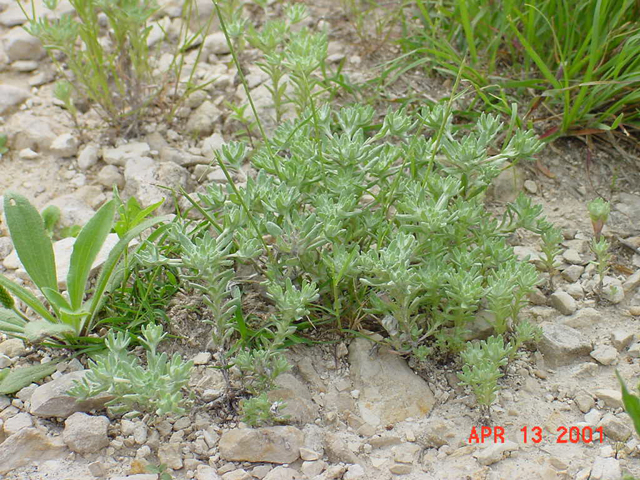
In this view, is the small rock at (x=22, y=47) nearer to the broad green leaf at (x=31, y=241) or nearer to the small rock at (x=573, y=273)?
the broad green leaf at (x=31, y=241)

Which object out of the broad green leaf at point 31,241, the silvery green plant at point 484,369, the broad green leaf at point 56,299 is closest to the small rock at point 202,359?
the broad green leaf at point 56,299

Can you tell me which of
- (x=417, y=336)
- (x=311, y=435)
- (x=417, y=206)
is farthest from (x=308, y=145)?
(x=311, y=435)

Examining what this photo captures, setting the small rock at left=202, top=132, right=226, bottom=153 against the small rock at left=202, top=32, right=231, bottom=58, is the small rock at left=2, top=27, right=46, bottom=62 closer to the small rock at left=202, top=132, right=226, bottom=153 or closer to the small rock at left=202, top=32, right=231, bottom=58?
the small rock at left=202, top=32, right=231, bottom=58

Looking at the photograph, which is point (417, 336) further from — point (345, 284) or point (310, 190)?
point (310, 190)

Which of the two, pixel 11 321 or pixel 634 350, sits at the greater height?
pixel 11 321

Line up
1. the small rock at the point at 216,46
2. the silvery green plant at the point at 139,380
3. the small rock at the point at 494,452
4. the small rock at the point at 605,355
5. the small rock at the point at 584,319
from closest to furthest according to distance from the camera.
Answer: the silvery green plant at the point at 139,380
the small rock at the point at 494,452
the small rock at the point at 605,355
the small rock at the point at 584,319
the small rock at the point at 216,46

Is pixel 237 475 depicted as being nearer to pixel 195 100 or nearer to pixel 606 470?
pixel 606 470

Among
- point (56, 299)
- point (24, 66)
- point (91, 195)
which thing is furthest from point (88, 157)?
point (56, 299)
